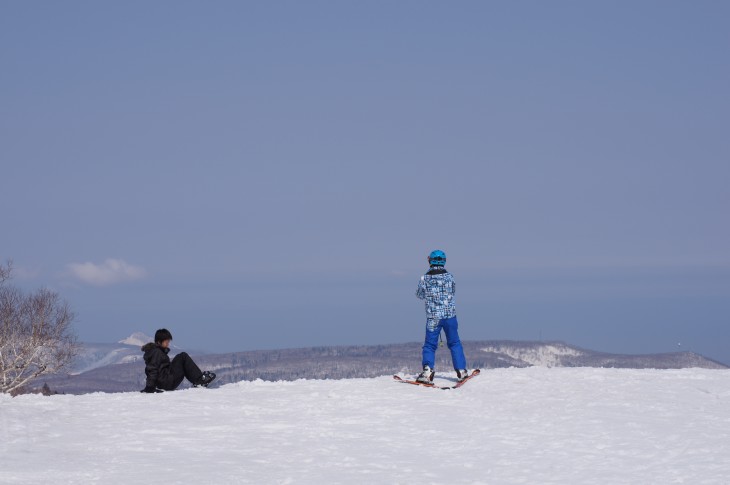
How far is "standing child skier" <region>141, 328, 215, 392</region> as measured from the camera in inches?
715

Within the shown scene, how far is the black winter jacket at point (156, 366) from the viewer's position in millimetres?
18156

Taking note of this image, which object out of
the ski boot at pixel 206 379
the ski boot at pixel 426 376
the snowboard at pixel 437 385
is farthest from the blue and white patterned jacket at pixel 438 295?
the ski boot at pixel 206 379

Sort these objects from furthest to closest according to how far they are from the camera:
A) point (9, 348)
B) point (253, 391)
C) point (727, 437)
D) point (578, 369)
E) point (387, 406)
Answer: point (9, 348) → point (578, 369) → point (253, 391) → point (387, 406) → point (727, 437)

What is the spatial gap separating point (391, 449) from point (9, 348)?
1861 inches

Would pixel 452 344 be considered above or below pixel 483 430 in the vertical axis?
above

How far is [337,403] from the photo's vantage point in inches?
661

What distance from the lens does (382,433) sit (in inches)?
565

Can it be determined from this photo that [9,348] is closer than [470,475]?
No

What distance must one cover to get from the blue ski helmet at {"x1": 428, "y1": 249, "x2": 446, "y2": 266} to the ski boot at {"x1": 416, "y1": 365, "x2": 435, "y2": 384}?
7.28 feet

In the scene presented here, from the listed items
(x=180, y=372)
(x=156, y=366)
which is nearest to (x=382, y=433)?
(x=180, y=372)

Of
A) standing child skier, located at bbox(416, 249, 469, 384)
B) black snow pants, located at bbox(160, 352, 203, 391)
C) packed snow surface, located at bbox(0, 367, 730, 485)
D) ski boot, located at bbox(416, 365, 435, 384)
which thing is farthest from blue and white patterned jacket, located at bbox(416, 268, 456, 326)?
black snow pants, located at bbox(160, 352, 203, 391)

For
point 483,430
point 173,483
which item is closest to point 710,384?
point 483,430

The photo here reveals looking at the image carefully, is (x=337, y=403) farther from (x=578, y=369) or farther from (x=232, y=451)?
(x=578, y=369)

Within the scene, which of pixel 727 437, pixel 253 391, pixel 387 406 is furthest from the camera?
pixel 253 391
